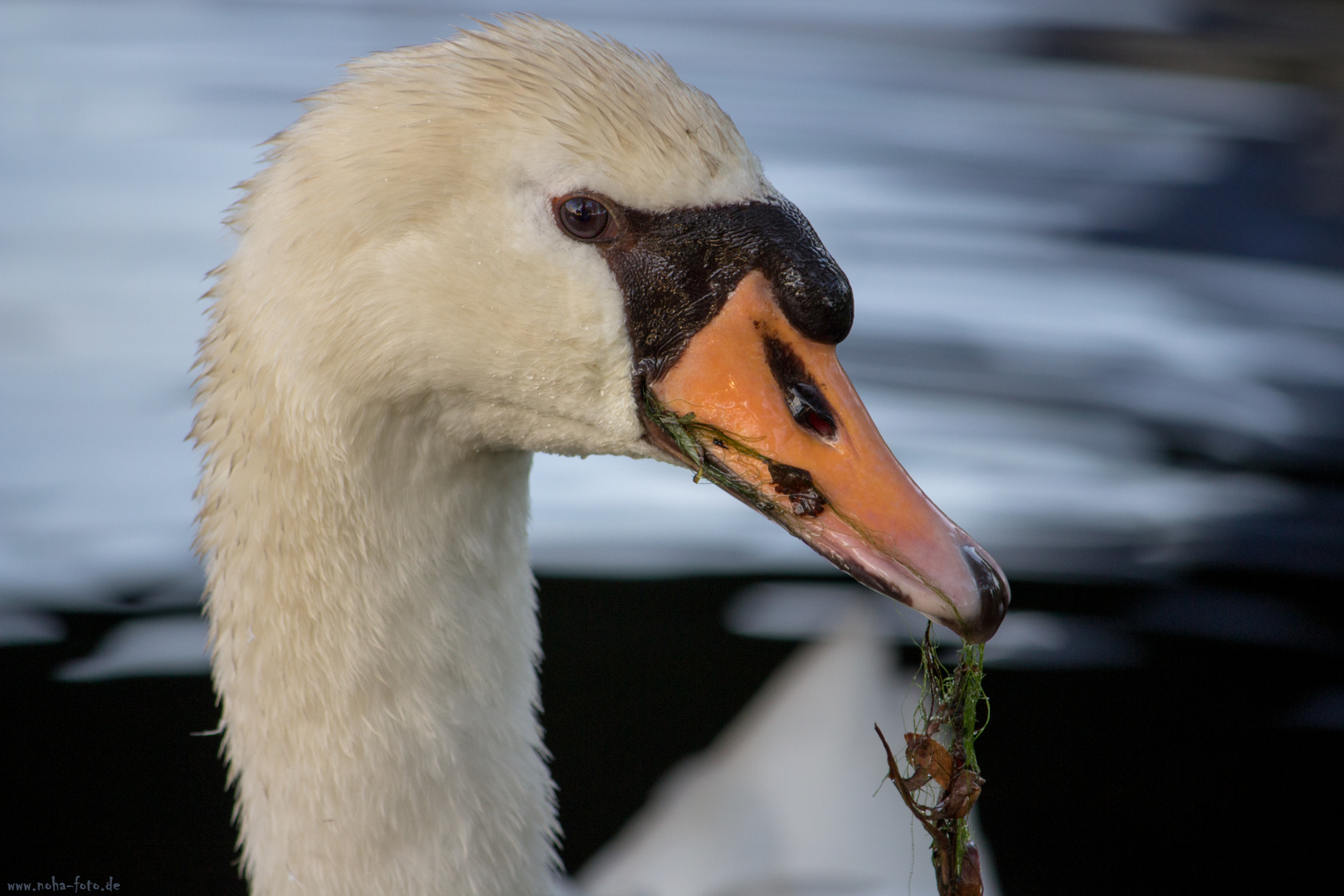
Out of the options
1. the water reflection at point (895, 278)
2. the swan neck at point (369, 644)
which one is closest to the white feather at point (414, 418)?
the swan neck at point (369, 644)

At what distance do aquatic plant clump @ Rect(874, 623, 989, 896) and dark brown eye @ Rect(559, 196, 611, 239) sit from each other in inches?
31.8

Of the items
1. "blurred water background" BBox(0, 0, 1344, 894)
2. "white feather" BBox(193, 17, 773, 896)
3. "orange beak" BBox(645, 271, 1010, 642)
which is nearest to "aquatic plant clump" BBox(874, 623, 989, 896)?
"orange beak" BBox(645, 271, 1010, 642)

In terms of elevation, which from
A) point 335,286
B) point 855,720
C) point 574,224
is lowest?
point 855,720

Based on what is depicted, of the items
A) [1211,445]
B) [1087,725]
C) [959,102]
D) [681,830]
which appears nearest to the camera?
[681,830]

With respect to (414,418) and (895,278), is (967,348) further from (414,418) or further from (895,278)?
(414,418)

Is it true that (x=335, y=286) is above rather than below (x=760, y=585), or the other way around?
above

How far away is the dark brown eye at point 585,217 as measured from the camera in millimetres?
2221

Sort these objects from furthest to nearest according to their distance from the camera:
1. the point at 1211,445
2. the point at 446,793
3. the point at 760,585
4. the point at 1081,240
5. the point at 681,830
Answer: the point at 1081,240 < the point at 1211,445 < the point at 760,585 < the point at 681,830 < the point at 446,793

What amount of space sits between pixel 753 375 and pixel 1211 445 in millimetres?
4948

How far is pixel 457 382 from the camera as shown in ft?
7.72

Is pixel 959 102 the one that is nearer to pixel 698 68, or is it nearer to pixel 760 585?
pixel 698 68

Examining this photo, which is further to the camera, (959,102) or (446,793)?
(959,102)

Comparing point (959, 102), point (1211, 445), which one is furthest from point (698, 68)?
point (1211, 445)

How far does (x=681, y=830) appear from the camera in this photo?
14.2ft
